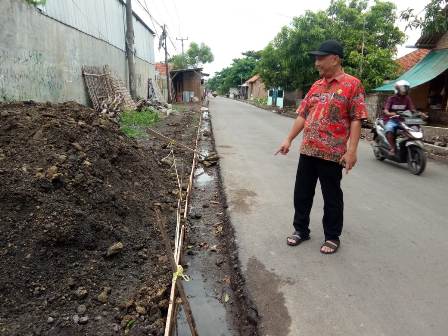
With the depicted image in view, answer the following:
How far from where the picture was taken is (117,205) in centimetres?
429

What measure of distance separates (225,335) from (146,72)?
28119mm

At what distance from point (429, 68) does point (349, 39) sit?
8662 mm

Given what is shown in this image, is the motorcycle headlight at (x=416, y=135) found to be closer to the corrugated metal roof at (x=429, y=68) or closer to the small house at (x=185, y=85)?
the corrugated metal roof at (x=429, y=68)

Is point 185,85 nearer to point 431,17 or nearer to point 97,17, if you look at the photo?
point 97,17

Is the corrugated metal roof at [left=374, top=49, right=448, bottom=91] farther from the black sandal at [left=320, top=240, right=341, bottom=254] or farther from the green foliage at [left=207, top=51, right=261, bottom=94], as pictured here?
the green foliage at [left=207, top=51, right=261, bottom=94]

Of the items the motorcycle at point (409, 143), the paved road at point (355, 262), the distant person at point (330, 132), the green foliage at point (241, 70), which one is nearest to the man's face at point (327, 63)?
the distant person at point (330, 132)

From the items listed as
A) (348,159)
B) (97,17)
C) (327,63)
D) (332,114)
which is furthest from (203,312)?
(97,17)

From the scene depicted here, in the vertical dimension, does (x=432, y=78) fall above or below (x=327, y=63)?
above

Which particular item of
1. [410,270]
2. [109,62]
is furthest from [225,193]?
[109,62]

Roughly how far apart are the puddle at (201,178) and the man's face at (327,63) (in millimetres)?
3648

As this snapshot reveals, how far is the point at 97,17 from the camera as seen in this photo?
51.5ft

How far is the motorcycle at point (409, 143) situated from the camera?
7582mm

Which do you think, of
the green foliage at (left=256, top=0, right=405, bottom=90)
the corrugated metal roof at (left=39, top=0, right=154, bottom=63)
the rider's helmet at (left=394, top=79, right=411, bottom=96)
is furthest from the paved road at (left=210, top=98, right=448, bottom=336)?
the green foliage at (left=256, top=0, right=405, bottom=90)

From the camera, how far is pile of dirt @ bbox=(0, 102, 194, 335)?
2.78m
